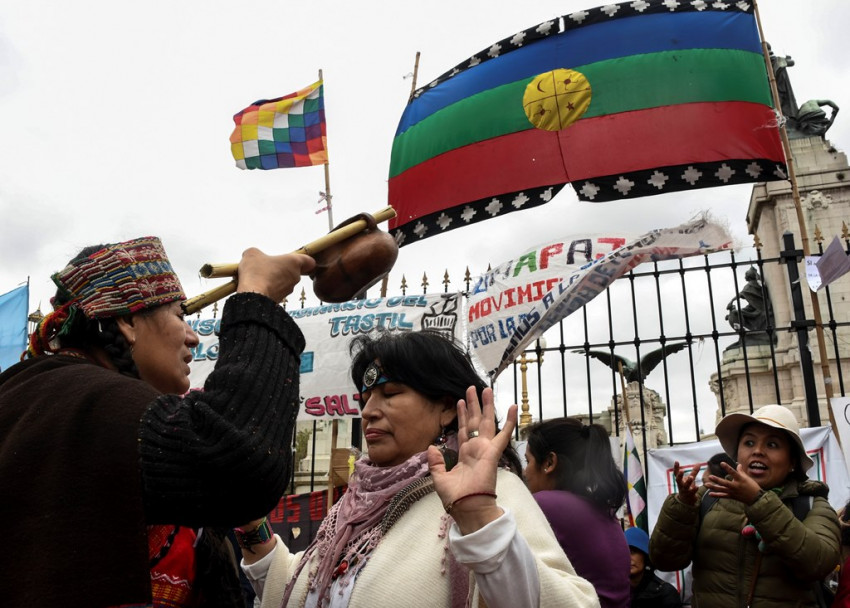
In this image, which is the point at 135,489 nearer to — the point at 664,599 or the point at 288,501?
the point at 664,599

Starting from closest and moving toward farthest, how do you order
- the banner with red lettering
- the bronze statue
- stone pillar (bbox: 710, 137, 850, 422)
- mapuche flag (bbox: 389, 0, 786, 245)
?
1. mapuche flag (bbox: 389, 0, 786, 245)
2. the banner with red lettering
3. the bronze statue
4. stone pillar (bbox: 710, 137, 850, 422)

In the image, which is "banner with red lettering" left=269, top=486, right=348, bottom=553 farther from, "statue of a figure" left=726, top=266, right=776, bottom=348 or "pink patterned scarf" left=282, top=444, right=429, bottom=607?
"statue of a figure" left=726, top=266, right=776, bottom=348

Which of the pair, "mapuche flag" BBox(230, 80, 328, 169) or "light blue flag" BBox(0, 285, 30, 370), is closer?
"mapuche flag" BBox(230, 80, 328, 169)

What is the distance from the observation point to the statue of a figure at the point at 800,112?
13.3m

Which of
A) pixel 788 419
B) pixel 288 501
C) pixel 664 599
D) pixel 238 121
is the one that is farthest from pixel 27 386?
pixel 238 121

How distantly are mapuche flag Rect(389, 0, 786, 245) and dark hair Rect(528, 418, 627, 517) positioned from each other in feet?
11.1

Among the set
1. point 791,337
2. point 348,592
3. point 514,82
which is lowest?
point 348,592

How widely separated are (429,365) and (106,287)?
1011 millimetres

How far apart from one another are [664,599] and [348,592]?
2865 mm

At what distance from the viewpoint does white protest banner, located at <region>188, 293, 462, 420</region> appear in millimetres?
6109

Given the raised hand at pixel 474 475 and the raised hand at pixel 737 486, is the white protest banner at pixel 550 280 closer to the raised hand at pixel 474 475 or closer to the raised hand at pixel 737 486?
the raised hand at pixel 737 486

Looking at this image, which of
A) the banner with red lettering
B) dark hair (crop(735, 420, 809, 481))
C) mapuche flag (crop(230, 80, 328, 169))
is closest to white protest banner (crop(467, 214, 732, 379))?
dark hair (crop(735, 420, 809, 481))

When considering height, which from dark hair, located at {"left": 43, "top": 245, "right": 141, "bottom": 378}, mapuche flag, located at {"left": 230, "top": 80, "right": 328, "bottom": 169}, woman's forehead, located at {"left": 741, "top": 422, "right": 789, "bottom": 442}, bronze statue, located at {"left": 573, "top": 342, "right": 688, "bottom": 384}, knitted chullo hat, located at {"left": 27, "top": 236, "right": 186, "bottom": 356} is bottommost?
woman's forehead, located at {"left": 741, "top": 422, "right": 789, "bottom": 442}

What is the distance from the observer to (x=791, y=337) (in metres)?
11.5
